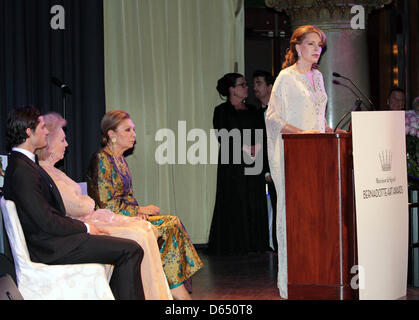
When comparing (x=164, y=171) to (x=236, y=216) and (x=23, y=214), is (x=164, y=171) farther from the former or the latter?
(x=23, y=214)

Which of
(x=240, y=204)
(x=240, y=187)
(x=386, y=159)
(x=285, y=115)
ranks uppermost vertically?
(x=285, y=115)

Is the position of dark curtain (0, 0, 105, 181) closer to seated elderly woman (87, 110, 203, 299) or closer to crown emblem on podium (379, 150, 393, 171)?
seated elderly woman (87, 110, 203, 299)

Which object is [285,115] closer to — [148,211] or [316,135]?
[316,135]

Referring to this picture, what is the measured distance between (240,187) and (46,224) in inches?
135

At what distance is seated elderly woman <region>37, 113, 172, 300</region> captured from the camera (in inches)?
157

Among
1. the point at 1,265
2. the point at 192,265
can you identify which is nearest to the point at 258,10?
the point at 192,265

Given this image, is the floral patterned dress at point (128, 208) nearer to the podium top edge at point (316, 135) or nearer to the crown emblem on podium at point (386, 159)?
the podium top edge at point (316, 135)

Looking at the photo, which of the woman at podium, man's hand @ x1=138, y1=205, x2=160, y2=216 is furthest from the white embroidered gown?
man's hand @ x1=138, y1=205, x2=160, y2=216

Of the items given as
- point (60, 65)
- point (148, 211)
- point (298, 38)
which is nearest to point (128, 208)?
point (148, 211)

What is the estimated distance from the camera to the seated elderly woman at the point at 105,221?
400 cm

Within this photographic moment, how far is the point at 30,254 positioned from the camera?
137 inches

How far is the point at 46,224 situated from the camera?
134 inches

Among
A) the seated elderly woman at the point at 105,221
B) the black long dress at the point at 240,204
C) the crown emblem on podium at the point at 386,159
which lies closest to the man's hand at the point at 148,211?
the seated elderly woman at the point at 105,221

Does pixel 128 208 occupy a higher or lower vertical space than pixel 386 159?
lower
